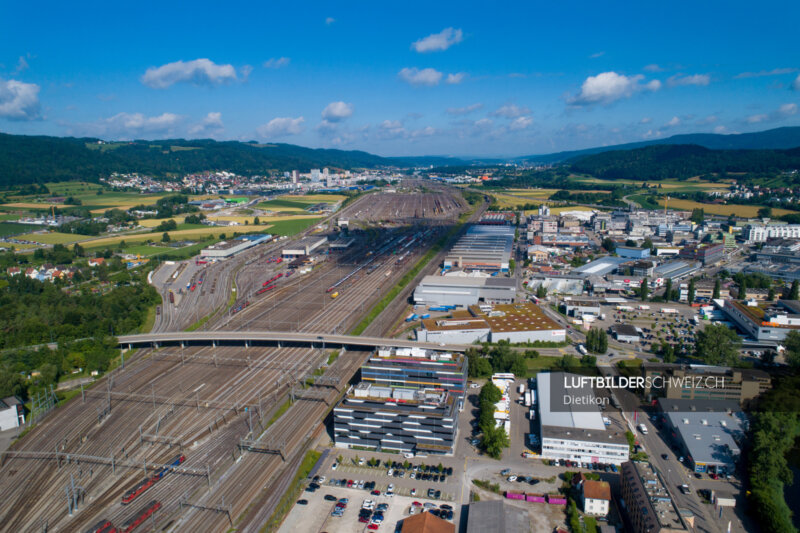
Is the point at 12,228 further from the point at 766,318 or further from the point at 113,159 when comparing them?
the point at 766,318

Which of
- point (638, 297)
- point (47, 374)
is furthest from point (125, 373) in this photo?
point (638, 297)

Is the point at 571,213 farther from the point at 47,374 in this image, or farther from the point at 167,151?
the point at 167,151

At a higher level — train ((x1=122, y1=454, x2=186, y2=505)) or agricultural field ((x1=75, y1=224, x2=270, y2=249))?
agricultural field ((x1=75, y1=224, x2=270, y2=249))

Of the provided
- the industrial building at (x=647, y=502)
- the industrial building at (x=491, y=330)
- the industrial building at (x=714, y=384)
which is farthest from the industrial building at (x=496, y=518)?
the industrial building at (x=491, y=330)

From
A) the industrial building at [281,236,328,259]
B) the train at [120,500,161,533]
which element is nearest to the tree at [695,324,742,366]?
the train at [120,500,161,533]

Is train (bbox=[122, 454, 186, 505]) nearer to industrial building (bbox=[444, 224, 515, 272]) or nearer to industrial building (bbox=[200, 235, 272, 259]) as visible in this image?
industrial building (bbox=[444, 224, 515, 272])

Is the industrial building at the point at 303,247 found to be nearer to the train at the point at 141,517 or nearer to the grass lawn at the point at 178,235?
the grass lawn at the point at 178,235

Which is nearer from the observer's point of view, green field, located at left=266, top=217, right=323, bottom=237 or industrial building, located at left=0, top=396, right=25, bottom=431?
industrial building, located at left=0, top=396, right=25, bottom=431
